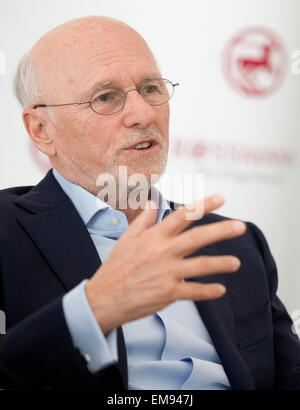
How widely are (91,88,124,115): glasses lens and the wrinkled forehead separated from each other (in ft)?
0.09

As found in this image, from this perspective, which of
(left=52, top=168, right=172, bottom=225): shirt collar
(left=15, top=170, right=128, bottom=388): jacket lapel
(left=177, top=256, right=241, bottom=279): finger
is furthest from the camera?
(left=52, top=168, right=172, bottom=225): shirt collar

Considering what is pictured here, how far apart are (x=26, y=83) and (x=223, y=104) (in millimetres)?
1087

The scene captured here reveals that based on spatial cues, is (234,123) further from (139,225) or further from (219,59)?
(139,225)

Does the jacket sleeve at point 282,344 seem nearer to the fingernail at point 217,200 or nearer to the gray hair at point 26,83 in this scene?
the fingernail at point 217,200

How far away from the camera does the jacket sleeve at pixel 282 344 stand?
44.6 inches

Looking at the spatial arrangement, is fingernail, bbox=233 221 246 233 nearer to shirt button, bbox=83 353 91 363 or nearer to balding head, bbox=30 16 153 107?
Answer: shirt button, bbox=83 353 91 363

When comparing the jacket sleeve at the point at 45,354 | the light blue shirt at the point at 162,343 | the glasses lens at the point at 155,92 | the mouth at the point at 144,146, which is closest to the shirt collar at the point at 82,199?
the light blue shirt at the point at 162,343

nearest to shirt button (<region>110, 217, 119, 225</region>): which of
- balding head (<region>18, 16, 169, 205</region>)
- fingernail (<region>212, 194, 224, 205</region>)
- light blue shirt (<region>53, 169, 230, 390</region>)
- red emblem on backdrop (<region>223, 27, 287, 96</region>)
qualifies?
light blue shirt (<region>53, 169, 230, 390</region>)

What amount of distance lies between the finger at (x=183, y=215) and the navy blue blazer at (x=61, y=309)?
0.20 meters

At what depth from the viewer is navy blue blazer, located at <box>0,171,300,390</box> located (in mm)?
739

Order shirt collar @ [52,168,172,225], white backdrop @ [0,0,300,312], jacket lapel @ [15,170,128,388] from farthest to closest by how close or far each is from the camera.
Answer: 1. white backdrop @ [0,0,300,312]
2. shirt collar @ [52,168,172,225]
3. jacket lapel @ [15,170,128,388]
